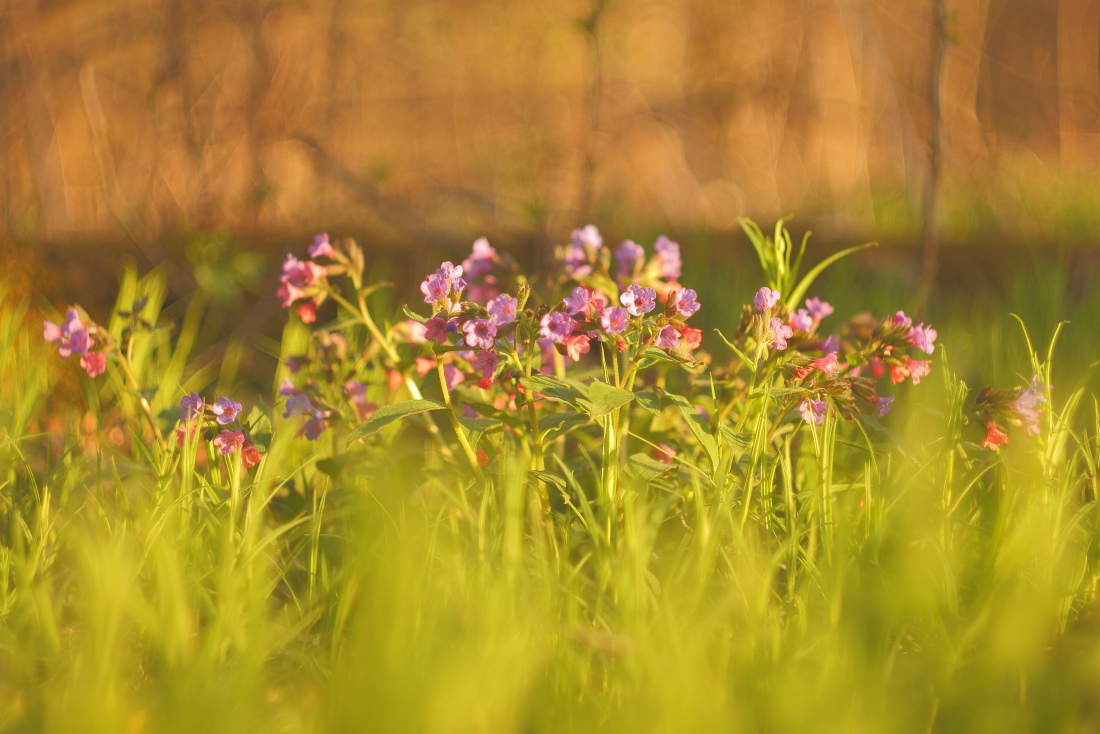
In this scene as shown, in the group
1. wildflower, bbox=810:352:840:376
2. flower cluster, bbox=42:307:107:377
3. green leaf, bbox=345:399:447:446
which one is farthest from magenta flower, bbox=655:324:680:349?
flower cluster, bbox=42:307:107:377

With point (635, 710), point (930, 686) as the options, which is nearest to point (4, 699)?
point (635, 710)

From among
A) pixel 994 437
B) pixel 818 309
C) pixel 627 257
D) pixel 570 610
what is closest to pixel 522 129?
pixel 627 257

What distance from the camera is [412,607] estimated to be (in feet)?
3.72

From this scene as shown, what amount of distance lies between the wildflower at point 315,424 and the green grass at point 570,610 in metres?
0.09

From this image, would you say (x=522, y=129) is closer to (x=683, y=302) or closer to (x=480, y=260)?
(x=480, y=260)

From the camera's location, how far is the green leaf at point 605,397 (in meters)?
1.27

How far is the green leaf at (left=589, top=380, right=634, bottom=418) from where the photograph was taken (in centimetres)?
127

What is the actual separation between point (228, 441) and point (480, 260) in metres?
0.64

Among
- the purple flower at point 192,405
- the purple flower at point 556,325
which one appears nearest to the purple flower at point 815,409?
the purple flower at point 556,325

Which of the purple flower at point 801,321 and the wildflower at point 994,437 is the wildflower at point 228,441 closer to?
the purple flower at point 801,321

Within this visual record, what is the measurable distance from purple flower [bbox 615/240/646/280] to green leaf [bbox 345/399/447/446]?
678mm

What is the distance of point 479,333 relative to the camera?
4.51ft

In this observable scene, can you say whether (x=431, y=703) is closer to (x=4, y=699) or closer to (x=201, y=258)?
(x=4, y=699)

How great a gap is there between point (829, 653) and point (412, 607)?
0.50 m
